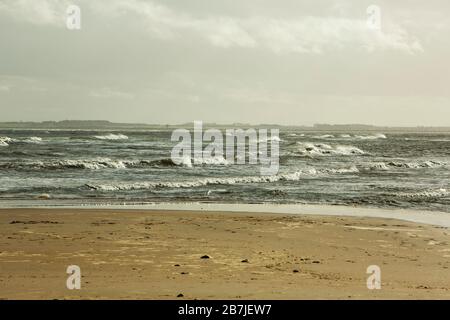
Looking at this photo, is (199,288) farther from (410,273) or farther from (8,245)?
(8,245)

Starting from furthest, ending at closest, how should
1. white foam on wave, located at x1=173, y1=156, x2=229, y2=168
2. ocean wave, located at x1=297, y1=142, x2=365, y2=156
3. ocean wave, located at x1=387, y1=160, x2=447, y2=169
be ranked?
ocean wave, located at x1=297, y1=142, x2=365, y2=156
ocean wave, located at x1=387, y1=160, x2=447, y2=169
white foam on wave, located at x1=173, y1=156, x2=229, y2=168

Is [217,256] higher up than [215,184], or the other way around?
[217,256]

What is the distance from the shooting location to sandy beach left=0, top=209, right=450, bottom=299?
25.9 feet

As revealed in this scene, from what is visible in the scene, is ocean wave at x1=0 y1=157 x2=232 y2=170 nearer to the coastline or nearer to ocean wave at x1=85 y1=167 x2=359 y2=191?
ocean wave at x1=85 y1=167 x2=359 y2=191

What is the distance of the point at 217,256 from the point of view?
10359mm

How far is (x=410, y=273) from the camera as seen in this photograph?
30.9 ft

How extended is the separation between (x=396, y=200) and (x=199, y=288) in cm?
1435
